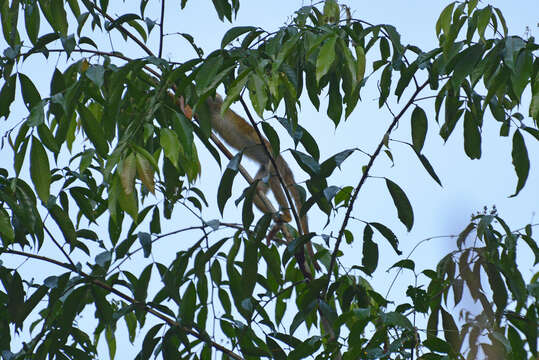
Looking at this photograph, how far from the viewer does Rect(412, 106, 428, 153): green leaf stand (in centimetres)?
200

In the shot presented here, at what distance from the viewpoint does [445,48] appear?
183cm

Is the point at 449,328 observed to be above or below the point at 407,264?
below

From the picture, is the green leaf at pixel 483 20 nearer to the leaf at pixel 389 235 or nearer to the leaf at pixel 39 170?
the leaf at pixel 389 235

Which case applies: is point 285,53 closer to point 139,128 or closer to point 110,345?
point 139,128

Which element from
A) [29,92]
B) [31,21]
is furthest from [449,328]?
[31,21]

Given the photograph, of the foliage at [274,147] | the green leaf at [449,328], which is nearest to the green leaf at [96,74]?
the foliage at [274,147]

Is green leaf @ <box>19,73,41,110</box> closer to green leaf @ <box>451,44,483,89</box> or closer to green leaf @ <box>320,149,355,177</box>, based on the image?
green leaf @ <box>320,149,355,177</box>

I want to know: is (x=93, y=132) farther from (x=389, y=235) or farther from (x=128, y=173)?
(x=389, y=235)

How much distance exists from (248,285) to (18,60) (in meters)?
0.89

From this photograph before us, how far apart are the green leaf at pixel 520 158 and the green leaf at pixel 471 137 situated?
126 mm

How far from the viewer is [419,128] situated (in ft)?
6.59

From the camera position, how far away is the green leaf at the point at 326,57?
1.53 meters

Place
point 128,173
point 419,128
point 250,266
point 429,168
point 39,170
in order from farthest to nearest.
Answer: point 419,128
point 250,266
point 429,168
point 39,170
point 128,173

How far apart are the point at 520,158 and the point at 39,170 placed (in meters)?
1.18
